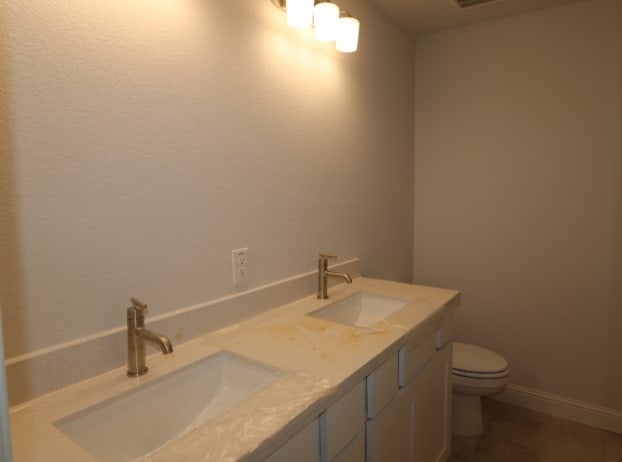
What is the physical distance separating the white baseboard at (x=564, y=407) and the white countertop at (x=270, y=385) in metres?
1.31

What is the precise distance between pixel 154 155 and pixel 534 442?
2.34 metres

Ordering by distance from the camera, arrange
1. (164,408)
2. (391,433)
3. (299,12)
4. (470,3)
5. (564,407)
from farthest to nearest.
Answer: (564,407) → (470,3) → (299,12) → (391,433) → (164,408)

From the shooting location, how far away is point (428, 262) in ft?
8.98

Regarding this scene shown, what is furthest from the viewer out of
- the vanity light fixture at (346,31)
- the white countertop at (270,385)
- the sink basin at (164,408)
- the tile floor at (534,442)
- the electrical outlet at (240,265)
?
the tile floor at (534,442)

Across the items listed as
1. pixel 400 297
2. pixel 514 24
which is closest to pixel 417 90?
pixel 514 24

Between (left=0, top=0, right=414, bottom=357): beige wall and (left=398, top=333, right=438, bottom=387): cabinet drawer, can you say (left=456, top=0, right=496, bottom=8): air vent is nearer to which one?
(left=0, top=0, right=414, bottom=357): beige wall

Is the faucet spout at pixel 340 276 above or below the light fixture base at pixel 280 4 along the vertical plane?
below

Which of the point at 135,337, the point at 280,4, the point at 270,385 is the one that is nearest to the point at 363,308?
the point at 270,385

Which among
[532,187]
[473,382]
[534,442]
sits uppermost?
[532,187]

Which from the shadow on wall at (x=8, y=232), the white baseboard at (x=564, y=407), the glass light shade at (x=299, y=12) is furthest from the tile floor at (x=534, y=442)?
the glass light shade at (x=299, y=12)

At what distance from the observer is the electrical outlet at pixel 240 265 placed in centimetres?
137

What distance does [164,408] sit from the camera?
998mm

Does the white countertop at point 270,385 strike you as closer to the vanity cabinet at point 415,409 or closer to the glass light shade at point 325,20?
the vanity cabinet at point 415,409

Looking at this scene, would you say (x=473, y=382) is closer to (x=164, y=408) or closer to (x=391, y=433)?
(x=391, y=433)
